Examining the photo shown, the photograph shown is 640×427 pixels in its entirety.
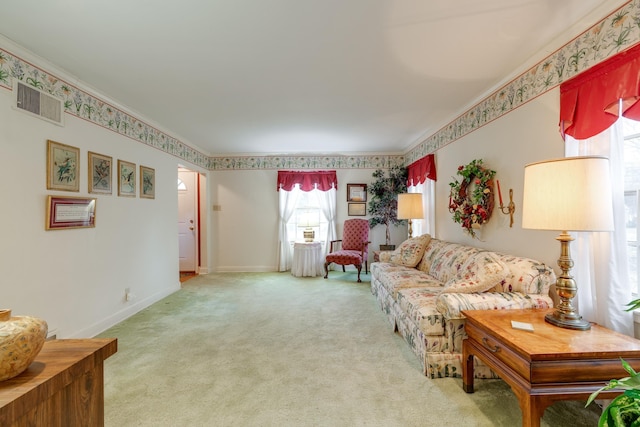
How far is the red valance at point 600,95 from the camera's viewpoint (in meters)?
1.61

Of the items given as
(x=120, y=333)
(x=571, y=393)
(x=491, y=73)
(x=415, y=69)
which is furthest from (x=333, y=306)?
(x=491, y=73)

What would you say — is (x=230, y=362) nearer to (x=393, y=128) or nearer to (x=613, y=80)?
(x=613, y=80)

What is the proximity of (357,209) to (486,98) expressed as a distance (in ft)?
10.8

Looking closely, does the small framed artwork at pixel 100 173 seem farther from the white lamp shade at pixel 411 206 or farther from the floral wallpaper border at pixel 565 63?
the floral wallpaper border at pixel 565 63

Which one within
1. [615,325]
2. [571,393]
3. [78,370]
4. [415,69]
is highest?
[415,69]

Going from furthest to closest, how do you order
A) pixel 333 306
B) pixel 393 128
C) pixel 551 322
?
1. pixel 393 128
2. pixel 333 306
3. pixel 551 322

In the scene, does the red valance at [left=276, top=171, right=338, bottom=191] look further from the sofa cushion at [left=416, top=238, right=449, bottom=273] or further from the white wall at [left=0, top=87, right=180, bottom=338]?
the sofa cushion at [left=416, top=238, right=449, bottom=273]

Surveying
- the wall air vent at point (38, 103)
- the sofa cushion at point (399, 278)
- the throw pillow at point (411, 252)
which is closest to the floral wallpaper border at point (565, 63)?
the throw pillow at point (411, 252)

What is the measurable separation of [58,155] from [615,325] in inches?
170

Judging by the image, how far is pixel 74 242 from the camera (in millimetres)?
2668

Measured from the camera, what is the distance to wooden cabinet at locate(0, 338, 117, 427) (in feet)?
2.21

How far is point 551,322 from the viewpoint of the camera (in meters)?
1.65

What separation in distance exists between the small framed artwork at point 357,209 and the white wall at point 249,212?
0.92 ft

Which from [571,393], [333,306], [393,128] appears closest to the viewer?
[571,393]
